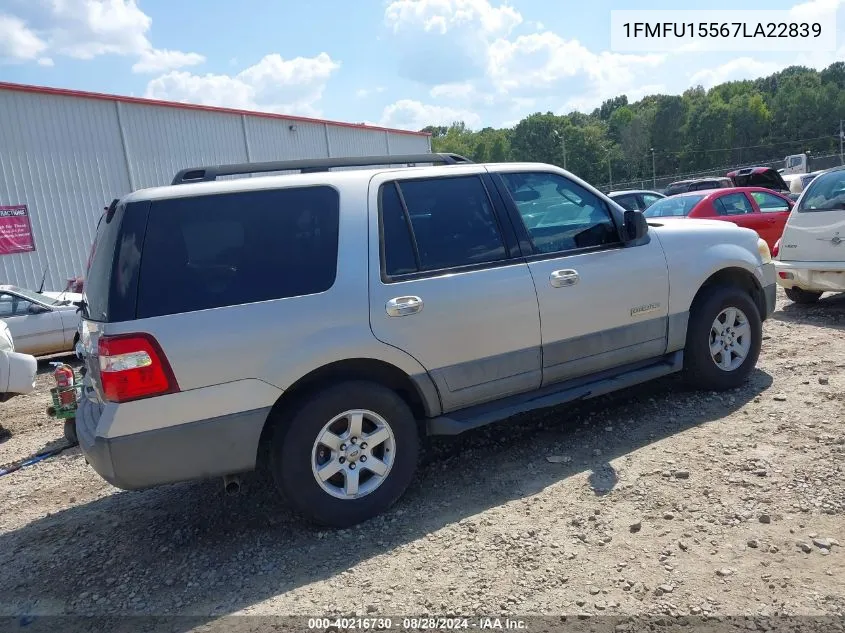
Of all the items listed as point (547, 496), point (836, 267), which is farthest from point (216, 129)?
point (547, 496)

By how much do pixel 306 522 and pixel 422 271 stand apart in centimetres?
156

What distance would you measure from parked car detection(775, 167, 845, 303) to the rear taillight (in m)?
7.13

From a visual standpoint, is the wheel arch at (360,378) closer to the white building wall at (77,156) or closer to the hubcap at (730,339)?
the hubcap at (730,339)

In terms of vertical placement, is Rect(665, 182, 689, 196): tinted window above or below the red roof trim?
below

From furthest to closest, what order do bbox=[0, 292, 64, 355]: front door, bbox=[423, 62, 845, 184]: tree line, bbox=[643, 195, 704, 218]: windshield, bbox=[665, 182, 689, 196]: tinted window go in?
bbox=[423, 62, 845, 184]: tree line < bbox=[665, 182, 689, 196]: tinted window < bbox=[643, 195, 704, 218]: windshield < bbox=[0, 292, 64, 355]: front door

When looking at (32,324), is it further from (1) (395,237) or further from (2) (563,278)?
(2) (563,278)

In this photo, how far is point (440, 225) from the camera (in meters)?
3.96

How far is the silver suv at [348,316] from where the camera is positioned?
3.16m

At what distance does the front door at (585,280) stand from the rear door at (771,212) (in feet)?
26.4

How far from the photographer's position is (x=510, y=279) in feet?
13.2

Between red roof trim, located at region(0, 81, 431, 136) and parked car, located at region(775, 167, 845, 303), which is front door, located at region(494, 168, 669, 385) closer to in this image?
parked car, located at region(775, 167, 845, 303)

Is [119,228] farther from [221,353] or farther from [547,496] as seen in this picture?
[547,496]

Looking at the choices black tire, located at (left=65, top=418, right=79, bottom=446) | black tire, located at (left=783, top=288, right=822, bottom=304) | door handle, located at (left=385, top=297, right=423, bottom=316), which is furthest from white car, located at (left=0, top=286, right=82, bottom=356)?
black tire, located at (left=783, top=288, right=822, bottom=304)

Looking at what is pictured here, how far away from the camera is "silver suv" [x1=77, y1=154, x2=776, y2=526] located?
124 inches
